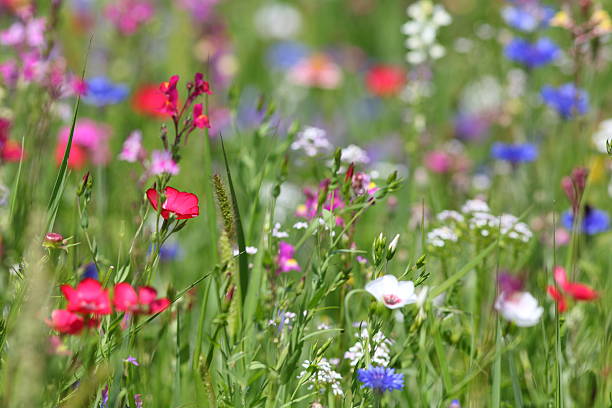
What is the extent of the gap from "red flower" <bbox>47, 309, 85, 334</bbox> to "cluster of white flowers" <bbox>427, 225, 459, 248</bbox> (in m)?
0.93

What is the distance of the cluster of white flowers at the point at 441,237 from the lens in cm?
194

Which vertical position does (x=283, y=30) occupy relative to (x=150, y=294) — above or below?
above

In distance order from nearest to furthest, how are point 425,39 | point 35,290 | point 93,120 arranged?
1. point 35,290
2. point 425,39
3. point 93,120

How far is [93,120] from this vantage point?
3.78 metres

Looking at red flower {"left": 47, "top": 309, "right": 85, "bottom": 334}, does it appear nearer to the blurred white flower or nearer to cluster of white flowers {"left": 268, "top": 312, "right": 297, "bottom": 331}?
cluster of white flowers {"left": 268, "top": 312, "right": 297, "bottom": 331}

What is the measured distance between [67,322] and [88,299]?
1.9 inches

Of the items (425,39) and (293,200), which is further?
(293,200)

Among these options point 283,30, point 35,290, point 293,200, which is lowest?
point 35,290

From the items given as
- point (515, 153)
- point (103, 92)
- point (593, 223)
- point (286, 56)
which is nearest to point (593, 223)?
point (593, 223)

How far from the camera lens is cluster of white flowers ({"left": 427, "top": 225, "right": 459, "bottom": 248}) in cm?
194

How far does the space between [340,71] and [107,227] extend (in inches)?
120

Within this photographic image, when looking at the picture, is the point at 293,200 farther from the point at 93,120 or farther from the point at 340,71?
the point at 340,71

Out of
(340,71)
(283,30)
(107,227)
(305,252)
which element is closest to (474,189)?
(305,252)

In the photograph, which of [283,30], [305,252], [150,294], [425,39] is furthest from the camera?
[283,30]
